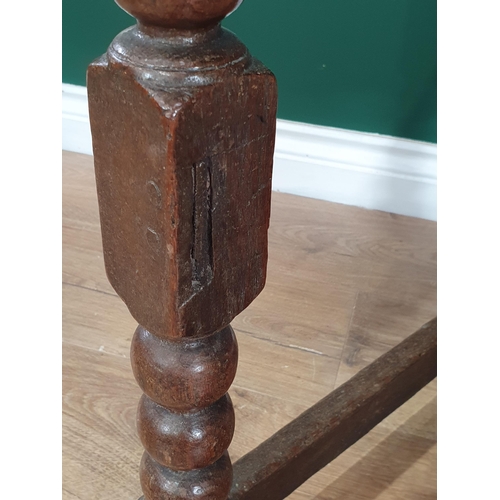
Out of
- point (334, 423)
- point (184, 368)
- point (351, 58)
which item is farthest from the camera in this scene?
point (351, 58)

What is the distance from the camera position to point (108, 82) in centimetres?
42

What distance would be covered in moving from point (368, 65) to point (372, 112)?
76 mm

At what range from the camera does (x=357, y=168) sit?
1.28 meters

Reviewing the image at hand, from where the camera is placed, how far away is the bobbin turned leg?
1.31ft

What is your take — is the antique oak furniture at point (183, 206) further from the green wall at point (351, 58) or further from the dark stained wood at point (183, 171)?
the green wall at point (351, 58)

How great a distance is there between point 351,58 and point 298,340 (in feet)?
1.56

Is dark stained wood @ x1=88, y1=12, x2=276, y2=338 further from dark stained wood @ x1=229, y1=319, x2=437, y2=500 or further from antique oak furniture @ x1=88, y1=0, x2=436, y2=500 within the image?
dark stained wood @ x1=229, y1=319, x2=437, y2=500

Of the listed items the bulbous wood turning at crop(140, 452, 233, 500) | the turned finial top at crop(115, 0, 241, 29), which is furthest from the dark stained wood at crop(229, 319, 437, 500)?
the turned finial top at crop(115, 0, 241, 29)

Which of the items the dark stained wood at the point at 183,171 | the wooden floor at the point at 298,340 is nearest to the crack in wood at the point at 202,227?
the dark stained wood at the point at 183,171

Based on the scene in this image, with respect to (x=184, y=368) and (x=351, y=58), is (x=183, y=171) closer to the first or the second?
(x=184, y=368)

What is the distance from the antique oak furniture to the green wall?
77 cm

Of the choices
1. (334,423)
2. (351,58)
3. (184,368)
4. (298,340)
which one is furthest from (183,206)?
(351,58)

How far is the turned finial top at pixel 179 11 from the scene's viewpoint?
0.38 m

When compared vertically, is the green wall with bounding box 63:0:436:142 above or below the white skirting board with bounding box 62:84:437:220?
above
